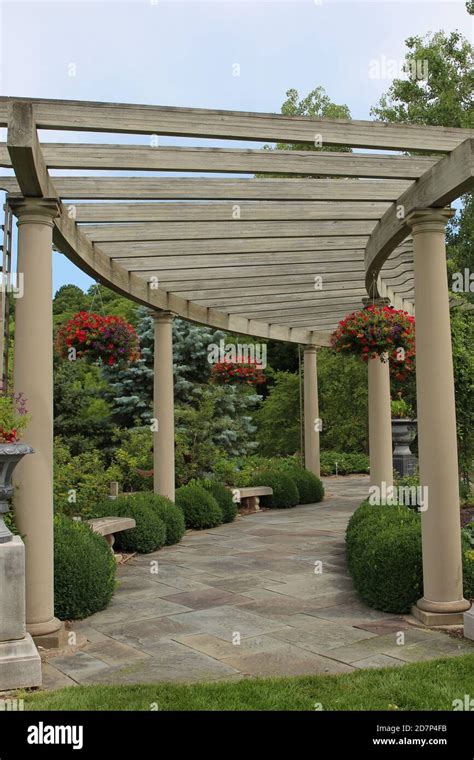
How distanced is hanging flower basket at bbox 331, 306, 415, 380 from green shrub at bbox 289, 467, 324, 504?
23.0 ft

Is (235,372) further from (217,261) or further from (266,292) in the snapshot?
(217,261)

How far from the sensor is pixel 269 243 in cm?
824

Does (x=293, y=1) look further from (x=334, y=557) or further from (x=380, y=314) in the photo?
(x=334, y=557)

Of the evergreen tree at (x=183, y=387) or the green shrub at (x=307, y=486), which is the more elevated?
the evergreen tree at (x=183, y=387)

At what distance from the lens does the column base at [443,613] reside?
18.6ft

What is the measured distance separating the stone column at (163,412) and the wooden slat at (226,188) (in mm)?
4233

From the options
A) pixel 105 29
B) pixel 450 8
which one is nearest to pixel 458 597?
pixel 105 29

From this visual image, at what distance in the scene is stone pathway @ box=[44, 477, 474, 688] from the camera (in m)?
4.83

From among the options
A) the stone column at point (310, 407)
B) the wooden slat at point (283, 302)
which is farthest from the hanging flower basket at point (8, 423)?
the stone column at point (310, 407)

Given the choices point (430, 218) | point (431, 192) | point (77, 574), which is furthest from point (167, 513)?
point (431, 192)

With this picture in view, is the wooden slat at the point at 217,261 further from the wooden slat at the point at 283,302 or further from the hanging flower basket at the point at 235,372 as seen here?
the hanging flower basket at the point at 235,372

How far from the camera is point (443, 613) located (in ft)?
18.6
